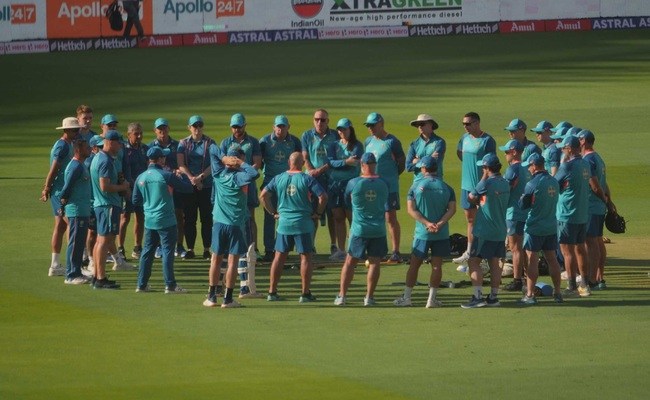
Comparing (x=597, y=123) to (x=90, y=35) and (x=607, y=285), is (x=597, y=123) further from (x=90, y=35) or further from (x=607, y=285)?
(x=90, y=35)

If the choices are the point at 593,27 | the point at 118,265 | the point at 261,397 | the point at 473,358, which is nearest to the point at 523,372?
the point at 473,358

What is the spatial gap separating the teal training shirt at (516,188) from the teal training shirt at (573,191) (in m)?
0.49

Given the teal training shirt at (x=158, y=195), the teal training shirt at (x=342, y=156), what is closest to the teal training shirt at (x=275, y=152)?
the teal training shirt at (x=342, y=156)

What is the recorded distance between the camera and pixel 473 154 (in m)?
19.7

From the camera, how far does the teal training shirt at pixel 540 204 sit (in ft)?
56.2

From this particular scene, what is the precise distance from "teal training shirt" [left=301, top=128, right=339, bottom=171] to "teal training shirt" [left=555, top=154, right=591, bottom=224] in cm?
415

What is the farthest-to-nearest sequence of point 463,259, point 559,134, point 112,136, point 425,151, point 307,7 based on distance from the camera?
point 307,7
point 463,259
point 425,151
point 559,134
point 112,136

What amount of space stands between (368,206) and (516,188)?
2367 mm

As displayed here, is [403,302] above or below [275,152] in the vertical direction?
below

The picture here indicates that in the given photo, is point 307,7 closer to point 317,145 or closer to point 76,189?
point 317,145

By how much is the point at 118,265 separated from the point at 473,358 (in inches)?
291

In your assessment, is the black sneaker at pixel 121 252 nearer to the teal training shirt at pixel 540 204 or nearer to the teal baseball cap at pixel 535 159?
the teal training shirt at pixel 540 204

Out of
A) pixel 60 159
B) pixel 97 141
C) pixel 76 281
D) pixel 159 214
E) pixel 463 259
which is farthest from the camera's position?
pixel 463 259

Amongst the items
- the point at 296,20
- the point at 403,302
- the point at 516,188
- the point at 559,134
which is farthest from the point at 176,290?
the point at 296,20
